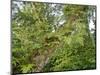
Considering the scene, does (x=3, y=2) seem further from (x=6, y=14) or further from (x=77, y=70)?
(x=77, y=70)

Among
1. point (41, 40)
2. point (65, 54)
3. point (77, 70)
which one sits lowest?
point (77, 70)

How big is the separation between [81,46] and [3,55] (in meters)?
1.02

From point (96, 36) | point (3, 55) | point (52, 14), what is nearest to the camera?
point (3, 55)

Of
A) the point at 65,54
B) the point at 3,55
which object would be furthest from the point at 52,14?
the point at 3,55

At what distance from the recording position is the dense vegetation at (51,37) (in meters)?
2.62

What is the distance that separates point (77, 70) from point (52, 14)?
797 mm

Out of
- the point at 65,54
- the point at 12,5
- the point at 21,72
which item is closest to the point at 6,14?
the point at 12,5

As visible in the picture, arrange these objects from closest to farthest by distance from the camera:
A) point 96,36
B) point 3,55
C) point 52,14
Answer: point 3,55, point 52,14, point 96,36

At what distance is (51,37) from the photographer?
2.75 m

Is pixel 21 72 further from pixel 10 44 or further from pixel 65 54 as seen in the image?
pixel 65 54

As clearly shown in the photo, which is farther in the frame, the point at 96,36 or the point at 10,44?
the point at 96,36

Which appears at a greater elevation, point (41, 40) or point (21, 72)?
point (41, 40)

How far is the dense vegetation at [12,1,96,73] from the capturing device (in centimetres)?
262

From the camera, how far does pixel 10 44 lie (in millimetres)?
2582
